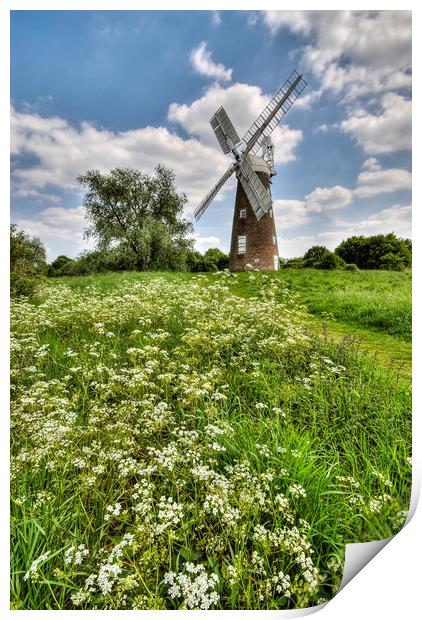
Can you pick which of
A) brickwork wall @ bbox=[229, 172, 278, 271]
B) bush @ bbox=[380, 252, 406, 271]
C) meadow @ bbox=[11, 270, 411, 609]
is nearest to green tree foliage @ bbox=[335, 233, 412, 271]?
bush @ bbox=[380, 252, 406, 271]

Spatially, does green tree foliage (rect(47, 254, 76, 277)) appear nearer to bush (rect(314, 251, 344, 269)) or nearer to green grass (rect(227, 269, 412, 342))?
green grass (rect(227, 269, 412, 342))

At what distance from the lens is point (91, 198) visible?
3.24 meters

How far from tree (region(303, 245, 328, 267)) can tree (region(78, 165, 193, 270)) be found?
1.33 meters

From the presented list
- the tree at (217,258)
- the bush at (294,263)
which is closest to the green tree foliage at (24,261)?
the tree at (217,258)

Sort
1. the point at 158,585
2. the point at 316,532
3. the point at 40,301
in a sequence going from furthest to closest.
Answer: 1. the point at 40,301
2. the point at 316,532
3. the point at 158,585

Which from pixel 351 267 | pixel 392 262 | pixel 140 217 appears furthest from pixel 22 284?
pixel 392 262

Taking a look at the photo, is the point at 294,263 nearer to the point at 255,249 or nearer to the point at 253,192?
the point at 255,249

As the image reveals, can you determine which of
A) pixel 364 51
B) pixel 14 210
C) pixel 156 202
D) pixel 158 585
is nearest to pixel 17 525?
pixel 158 585

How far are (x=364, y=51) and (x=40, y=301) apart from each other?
3.93 metres

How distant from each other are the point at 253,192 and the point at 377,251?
183 inches

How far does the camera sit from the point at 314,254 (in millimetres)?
3473

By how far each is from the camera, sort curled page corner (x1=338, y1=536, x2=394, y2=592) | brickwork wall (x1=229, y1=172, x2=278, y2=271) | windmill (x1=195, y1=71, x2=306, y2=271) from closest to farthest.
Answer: curled page corner (x1=338, y1=536, x2=394, y2=592)
windmill (x1=195, y1=71, x2=306, y2=271)
brickwork wall (x1=229, y1=172, x2=278, y2=271)

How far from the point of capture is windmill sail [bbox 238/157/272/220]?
7012mm
